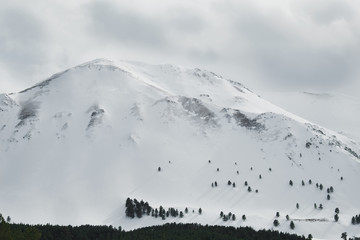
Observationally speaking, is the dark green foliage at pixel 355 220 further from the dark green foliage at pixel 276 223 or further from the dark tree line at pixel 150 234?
the dark tree line at pixel 150 234

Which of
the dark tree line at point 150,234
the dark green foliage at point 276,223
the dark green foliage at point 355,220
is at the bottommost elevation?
the dark tree line at point 150,234

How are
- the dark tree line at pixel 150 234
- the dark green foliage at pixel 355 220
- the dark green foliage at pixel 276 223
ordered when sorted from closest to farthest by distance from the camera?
the dark tree line at pixel 150 234
the dark green foliage at pixel 276 223
the dark green foliage at pixel 355 220

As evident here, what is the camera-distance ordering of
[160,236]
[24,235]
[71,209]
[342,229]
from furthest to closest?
1. [71,209]
2. [342,229]
3. [160,236]
4. [24,235]

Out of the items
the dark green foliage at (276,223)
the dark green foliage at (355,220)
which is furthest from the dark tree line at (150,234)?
the dark green foliage at (355,220)

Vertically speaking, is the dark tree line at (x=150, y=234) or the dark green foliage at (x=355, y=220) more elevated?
the dark green foliage at (x=355, y=220)

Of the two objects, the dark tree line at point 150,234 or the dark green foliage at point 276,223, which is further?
the dark green foliage at point 276,223

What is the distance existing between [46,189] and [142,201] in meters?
43.6

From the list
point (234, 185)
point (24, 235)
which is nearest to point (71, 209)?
point (234, 185)

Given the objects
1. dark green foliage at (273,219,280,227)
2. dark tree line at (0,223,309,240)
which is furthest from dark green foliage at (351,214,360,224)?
dark tree line at (0,223,309,240)

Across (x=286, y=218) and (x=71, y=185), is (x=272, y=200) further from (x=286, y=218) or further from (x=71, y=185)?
(x=71, y=185)

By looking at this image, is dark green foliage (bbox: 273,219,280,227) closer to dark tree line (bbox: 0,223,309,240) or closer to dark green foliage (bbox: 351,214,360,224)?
dark green foliage (bbox: 351,214,360,224)

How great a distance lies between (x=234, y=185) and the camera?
198 meters

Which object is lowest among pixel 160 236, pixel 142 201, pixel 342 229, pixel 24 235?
pixel 24 235

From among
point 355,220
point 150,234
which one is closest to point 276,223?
point 355,220
